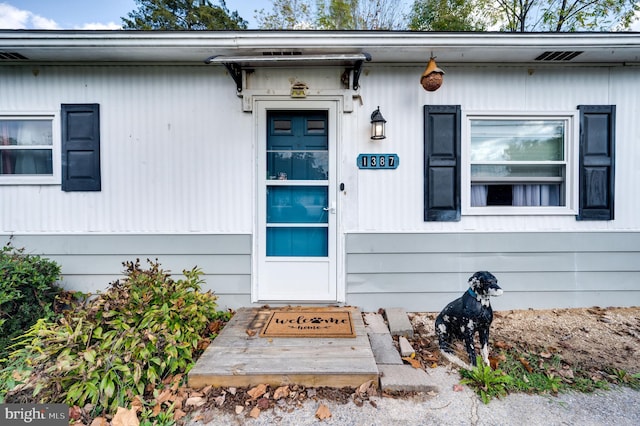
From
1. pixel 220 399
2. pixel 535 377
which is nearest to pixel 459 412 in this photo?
pixel 535 377

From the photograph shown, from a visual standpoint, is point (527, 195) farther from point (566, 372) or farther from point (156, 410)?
point (156, 410)

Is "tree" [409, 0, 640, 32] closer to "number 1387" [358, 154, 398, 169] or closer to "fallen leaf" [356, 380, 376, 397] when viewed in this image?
"number 1387" [358, 154, 398, 169]

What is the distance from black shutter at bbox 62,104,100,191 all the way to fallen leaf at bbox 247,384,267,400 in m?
2.57

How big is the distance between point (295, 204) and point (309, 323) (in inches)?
46.8

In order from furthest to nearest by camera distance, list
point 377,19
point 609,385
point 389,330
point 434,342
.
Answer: point 377,19 < point 389,330 < point 434,342 < point 609,385

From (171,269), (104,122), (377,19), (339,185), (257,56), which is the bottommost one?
(171,269)

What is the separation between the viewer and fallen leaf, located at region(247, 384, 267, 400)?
181 centimetres

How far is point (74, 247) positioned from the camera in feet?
10.0

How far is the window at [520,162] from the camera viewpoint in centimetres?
316

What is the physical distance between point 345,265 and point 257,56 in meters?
2.17

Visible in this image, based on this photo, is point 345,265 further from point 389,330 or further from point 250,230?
point 250,230

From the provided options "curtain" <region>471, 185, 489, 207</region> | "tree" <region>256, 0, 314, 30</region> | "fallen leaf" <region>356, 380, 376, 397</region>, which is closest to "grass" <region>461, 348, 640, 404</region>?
"fallen leaf" <region>356, 380, 376, 397</region>

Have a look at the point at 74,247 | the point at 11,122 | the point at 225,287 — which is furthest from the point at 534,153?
the point at 11,122

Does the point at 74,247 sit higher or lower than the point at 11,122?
lower
